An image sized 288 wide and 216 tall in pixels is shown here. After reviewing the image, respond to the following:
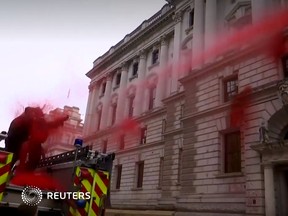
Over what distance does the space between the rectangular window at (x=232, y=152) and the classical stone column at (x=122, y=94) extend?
2007 centimetres

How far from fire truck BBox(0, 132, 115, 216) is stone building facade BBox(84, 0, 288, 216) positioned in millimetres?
9867

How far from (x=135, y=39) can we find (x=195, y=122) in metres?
20.2

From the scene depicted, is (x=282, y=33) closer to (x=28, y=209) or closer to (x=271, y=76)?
(x=271, y=76)

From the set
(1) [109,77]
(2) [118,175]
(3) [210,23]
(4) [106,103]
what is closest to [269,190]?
(3) [210,23]

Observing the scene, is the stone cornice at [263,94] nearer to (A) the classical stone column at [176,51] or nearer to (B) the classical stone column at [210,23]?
(B) the classical stone column at [210,23]

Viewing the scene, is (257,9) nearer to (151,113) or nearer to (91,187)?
(151,113)

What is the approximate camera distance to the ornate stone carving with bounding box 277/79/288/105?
14000 millimetres

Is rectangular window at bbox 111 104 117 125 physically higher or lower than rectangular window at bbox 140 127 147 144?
higher

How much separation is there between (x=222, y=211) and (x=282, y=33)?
33.0ft

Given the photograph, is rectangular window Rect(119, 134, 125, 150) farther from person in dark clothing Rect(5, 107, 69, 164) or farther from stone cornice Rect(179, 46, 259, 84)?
person in dark clothing Rect(5, 107, 69, 164)

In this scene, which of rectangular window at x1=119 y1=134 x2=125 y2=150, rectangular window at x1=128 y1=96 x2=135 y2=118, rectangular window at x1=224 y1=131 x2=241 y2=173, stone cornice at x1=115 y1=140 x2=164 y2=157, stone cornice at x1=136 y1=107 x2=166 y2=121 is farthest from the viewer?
rectangular window at x1=128 y1=96 x2=135 y2=118

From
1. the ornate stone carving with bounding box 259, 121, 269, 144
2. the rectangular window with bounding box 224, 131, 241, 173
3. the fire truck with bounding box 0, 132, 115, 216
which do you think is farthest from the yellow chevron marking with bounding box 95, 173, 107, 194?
the rectangular window with bounding box 224, 131, 241, 173

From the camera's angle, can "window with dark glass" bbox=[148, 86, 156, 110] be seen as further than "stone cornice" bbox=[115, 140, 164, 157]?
Yes

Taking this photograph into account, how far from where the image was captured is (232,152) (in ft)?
54.7
